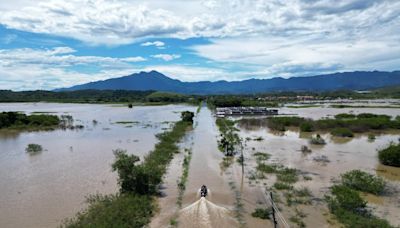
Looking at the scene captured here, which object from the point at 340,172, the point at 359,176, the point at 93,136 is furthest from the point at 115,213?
the point at 93,136

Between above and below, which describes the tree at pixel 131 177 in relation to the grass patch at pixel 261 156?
above

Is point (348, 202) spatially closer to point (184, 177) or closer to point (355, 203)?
point (355, 203)

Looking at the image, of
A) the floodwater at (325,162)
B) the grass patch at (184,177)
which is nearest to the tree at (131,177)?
the grass patch at (184,177)

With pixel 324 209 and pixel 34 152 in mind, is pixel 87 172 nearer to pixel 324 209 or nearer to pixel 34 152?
pixel 34 152

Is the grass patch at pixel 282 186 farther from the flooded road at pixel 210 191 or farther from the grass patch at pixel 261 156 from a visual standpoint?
the grass patch at pixel 261 156

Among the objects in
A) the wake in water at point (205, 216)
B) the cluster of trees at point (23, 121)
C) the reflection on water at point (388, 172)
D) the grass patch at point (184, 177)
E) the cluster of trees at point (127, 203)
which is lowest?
the reflection on water at point (388, 172)

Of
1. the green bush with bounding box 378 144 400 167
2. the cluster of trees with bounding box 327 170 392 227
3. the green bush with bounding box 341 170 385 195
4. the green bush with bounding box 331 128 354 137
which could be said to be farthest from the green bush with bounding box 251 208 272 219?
the green bush with bounding box 331 128 354 137

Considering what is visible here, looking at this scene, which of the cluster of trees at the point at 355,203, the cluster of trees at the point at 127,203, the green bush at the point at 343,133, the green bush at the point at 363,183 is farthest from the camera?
the green bush at the point at 343,133
